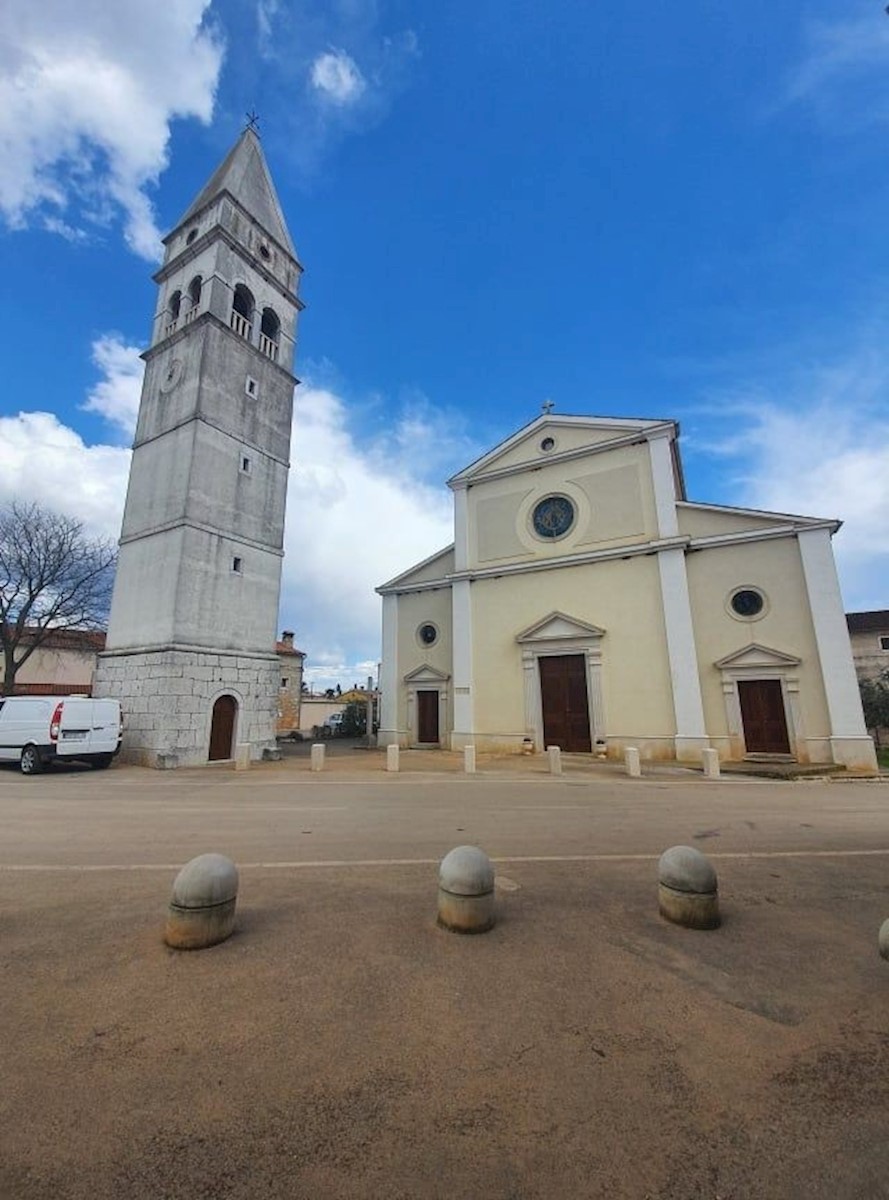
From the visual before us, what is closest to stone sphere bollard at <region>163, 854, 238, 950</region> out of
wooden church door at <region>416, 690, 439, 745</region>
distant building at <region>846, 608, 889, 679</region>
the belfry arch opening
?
wooden church door at <region>416, 690, 439, 745</region>

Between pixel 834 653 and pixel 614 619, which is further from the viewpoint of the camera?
pixel 614 619

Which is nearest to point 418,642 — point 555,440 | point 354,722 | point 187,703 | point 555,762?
point 187,703

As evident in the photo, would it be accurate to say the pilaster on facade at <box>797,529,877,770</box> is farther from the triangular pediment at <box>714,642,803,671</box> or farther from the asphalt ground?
the asphalt ground

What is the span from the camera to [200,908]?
12.8ft

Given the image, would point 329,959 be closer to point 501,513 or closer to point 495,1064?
point 495,1064

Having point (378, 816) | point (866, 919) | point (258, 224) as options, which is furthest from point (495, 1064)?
point (258, 224)

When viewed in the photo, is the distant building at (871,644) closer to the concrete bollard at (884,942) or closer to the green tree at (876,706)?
the green tree at (876,706)

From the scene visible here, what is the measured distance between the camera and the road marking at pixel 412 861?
5.86 meters

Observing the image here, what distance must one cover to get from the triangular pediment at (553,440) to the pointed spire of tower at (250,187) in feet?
48.2

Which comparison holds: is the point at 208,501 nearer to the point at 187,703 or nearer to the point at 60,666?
the point at 187,703

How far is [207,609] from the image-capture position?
63.7 feet

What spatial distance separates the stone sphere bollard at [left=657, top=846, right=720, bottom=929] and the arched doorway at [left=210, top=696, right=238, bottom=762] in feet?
58.1

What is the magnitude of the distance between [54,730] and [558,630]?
16718 millimetres

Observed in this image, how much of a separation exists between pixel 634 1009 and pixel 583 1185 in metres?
1.40
